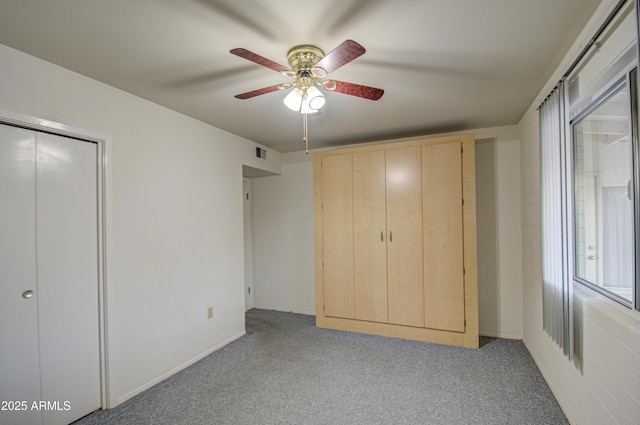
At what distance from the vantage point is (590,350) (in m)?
1.67

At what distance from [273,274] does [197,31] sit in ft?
11.9

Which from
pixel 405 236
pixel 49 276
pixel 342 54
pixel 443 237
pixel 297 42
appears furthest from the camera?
pixel 405 236

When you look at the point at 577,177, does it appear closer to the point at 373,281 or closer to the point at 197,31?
the point at 373,281

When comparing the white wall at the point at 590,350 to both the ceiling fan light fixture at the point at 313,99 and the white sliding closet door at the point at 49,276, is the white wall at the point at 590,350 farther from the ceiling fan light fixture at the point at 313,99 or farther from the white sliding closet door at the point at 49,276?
the white sliding closet door at the point at 49,276

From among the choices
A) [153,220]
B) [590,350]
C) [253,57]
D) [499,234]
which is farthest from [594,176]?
[153,220]

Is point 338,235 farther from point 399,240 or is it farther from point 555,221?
point 555,221

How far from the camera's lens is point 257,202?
476 centimetres

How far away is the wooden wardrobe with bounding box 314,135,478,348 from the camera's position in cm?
321

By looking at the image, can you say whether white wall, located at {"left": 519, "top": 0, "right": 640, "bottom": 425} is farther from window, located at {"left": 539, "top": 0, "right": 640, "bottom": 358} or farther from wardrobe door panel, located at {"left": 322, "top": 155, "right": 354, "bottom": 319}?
wardrobe door panel, located at {"left": 322, "top": 155, "right": 354, "bottom": 319}

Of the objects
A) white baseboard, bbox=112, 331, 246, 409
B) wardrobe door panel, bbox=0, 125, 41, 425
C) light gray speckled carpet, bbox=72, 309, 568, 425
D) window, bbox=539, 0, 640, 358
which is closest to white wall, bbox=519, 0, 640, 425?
window, bbox=539, 0, 640, 358

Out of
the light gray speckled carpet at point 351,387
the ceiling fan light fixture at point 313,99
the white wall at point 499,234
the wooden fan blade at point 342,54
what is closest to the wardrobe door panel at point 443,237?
the light gray speckled carpet at point 351,387

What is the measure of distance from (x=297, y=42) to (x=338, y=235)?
2433 mm

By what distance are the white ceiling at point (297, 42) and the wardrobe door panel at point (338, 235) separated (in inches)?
45.4

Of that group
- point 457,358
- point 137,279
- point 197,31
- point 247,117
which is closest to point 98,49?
point 197,31
